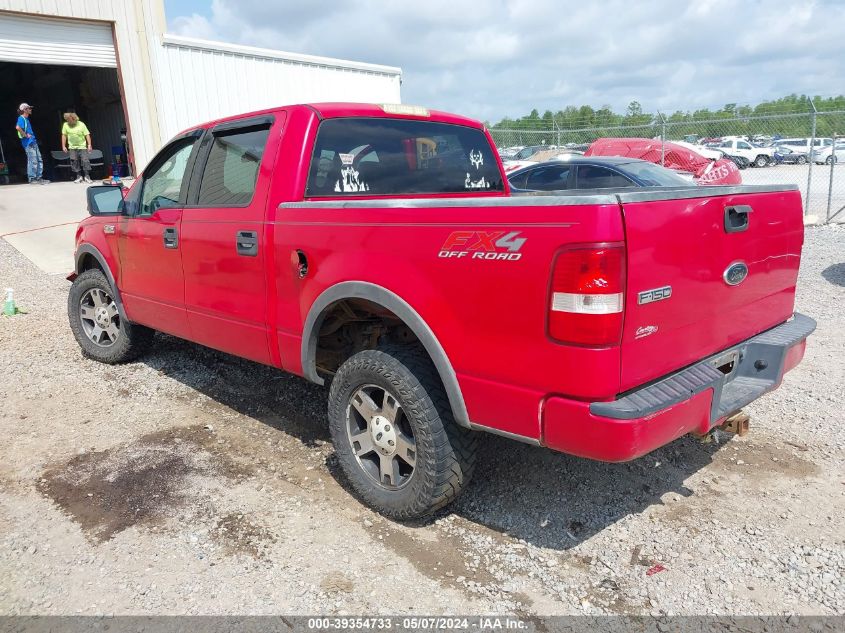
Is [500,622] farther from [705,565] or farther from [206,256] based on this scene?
[206,256]

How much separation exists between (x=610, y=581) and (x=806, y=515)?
1.15m

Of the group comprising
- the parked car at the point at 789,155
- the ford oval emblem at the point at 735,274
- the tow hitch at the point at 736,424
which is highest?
the ford oval emblem at the point at 735,274

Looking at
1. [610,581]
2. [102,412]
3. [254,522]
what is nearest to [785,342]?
[610,581]

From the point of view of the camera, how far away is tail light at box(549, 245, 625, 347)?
2.18 m

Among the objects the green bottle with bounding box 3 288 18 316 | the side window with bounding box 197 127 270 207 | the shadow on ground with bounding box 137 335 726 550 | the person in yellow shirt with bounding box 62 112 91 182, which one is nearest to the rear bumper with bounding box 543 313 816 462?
the shadow on ground with bounding box 137 335 726 550

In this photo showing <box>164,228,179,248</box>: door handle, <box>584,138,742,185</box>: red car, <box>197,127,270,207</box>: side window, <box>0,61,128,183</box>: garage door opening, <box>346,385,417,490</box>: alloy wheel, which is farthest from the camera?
<box>0,61,128,183</box>: garage door opening

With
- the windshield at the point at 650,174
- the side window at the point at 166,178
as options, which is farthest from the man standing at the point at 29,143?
the windshield at the point at 650,174

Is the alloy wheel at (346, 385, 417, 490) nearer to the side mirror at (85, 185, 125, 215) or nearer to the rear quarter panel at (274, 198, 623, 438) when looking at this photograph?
the rear quarter panel at (274, 198, 623, 438)

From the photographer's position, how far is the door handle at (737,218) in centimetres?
264

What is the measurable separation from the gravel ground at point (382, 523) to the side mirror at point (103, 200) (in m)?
1.54

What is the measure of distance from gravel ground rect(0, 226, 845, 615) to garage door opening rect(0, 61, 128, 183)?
16264 mm

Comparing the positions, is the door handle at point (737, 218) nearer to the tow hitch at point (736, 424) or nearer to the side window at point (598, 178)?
the tow hitch at point (736, 424)

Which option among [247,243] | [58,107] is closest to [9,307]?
[247,243]

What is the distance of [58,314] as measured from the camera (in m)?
7.19
